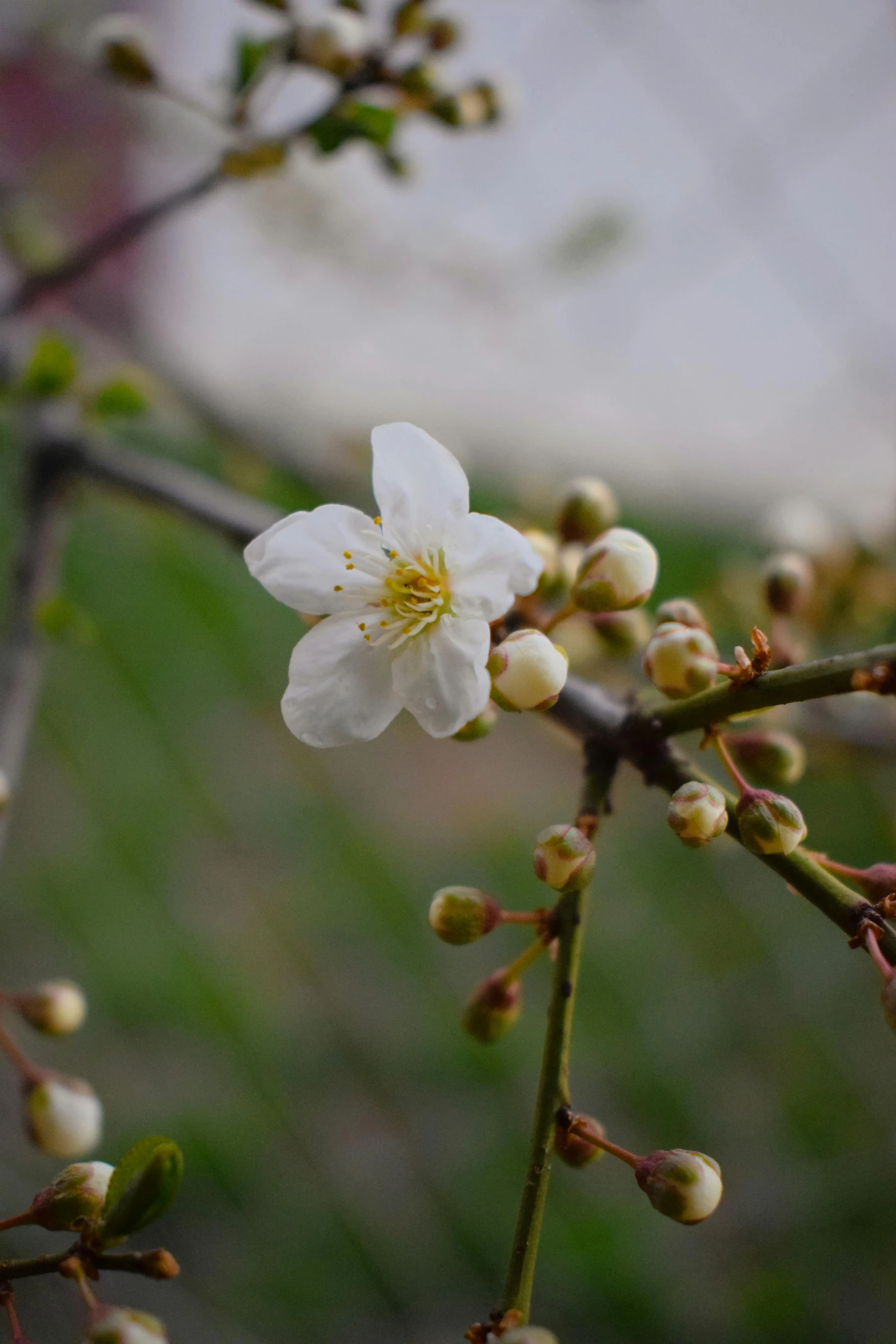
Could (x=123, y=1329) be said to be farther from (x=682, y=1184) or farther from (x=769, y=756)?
(x=769, y=756)

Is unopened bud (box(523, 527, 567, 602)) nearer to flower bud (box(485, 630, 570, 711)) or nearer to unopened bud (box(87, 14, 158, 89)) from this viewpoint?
flower bud (box(485, 630, 570, 711))

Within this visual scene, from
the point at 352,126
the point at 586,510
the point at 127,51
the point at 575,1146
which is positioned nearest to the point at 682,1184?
the point at 575,1146

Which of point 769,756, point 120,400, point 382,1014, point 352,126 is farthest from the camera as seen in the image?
point 382,1014

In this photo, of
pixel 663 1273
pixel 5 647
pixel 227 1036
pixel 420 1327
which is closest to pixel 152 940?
pixel 227 1036

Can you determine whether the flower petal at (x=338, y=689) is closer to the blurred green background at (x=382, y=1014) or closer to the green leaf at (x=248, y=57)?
the green leaf at (x=248, y=57)

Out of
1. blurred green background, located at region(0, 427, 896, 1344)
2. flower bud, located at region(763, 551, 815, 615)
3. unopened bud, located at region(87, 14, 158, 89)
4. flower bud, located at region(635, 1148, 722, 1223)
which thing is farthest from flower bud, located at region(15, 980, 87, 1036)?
blurred green background, located at region(0, 427, 896, 1344)

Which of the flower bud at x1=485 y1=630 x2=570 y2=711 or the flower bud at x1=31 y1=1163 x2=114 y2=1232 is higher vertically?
the flower bud at x1=485 y1=630 x2=570 y2=711

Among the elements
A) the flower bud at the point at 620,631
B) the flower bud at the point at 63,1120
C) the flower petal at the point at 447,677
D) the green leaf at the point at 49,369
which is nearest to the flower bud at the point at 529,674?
the flower petal at the point at 447,677
